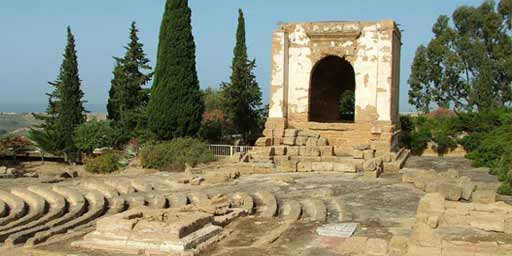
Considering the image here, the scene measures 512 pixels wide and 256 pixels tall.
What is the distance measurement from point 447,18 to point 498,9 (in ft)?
11.0

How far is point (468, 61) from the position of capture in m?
39.4

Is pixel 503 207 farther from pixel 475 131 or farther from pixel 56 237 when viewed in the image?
pixel 475 131

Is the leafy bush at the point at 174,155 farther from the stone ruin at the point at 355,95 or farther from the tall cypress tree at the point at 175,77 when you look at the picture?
the stone ruin at the point at 355,95

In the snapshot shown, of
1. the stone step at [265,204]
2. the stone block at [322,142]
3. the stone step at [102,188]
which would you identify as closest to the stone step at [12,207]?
the stone step at [102,188]

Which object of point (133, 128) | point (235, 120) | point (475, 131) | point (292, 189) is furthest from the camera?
point (235, 120)

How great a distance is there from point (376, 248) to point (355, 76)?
44.2 ft

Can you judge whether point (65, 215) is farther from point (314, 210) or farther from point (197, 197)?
point (314, 210)

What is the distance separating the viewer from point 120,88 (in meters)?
27.6

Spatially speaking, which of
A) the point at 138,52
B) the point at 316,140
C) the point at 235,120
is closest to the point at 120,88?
the point at 138,52

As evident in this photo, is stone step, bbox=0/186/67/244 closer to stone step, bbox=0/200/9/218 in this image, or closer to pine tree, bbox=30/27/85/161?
stone step, bbox=0/200/9/218

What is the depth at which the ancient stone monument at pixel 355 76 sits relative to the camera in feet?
65.8

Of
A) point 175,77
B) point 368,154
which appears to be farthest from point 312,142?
point 175,77

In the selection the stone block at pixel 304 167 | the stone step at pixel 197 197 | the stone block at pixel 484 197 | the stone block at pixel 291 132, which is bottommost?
the stone step at pixel 197 197

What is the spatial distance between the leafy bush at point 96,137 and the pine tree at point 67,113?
1139 mm
